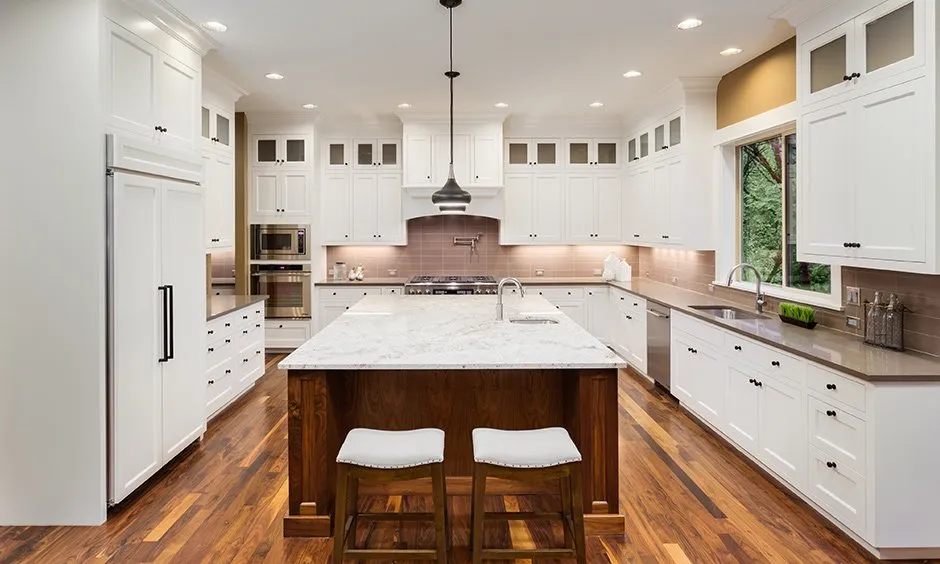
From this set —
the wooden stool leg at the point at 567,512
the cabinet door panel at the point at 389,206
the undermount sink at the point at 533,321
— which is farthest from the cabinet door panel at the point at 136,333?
the cabinet door panel at the point at 389,206

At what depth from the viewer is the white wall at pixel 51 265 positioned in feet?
9.29

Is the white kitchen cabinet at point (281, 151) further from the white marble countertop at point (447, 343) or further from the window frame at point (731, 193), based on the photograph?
the window frame at point (731, 193)

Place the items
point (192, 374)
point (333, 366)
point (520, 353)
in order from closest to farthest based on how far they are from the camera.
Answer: point (333, 366)
point (520, 353)
point (192, 374)

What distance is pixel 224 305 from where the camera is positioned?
5016mm

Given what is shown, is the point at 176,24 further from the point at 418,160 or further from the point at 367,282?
the point at 367,282

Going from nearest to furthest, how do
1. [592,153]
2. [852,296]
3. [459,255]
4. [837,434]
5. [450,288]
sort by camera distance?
[837,434] → [852,296] → [450,288] → [592,153] → [459,255]

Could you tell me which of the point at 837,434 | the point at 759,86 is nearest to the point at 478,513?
the point at 837,434

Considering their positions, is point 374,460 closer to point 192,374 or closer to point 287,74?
point 192,374

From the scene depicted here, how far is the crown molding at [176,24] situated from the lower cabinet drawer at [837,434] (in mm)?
4104

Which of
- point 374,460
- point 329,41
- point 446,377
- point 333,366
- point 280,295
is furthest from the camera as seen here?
point 280,295

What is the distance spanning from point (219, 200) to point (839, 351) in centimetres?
487

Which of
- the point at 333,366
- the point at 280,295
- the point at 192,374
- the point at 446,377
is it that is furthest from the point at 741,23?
the point at 280,295

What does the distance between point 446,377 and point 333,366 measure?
2.31ft

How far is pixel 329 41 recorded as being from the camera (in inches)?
165
